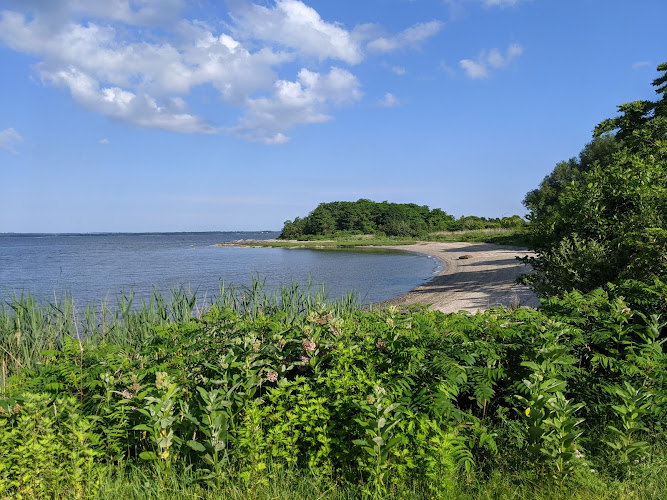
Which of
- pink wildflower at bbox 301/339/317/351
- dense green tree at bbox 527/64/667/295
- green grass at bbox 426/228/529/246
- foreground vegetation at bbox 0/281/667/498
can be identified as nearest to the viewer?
foreground vegetation at bbox 0/281/667/498

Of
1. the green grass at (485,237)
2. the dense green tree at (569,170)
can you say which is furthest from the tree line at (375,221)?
the dense green tree at (569,170)

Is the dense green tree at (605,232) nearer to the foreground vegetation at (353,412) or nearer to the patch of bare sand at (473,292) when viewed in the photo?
the foreground vegetation at (353,412)

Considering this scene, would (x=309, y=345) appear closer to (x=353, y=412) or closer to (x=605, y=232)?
(x=353, y=412)

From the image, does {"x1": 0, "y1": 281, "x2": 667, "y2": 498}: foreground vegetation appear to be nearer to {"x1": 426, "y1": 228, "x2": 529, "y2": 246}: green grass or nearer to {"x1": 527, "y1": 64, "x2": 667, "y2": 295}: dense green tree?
{"x1": 527, "y1": 64, "x2": 667, "y2": 295}: dense green tree

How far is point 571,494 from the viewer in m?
2.48

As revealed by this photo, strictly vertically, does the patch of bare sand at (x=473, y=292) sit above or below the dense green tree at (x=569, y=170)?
below

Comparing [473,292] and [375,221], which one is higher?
[375,221]

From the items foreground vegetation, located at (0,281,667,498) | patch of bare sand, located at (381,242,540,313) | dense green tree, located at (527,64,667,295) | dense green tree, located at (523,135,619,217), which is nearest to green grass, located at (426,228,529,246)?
dense green tree, located at (523,135,619,217)

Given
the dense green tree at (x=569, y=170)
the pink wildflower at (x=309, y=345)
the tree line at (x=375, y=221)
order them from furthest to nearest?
the tree line at (x=375, y=221), the dense green tree at (x=569, y=170), the pink wildflower at (x=309, y=345)

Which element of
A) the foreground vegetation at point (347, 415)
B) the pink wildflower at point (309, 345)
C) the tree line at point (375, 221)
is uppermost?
the tree line at point (375, 221)

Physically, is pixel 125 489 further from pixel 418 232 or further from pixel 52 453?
pixel 418 232

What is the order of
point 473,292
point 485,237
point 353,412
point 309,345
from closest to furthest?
point 353,412, point 309,345, point 473,292, point 485,237

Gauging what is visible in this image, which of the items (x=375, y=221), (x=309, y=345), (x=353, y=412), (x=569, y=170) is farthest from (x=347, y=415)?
(x=375, y=221)

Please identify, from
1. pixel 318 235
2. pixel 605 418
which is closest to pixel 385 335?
pixel 605 418
